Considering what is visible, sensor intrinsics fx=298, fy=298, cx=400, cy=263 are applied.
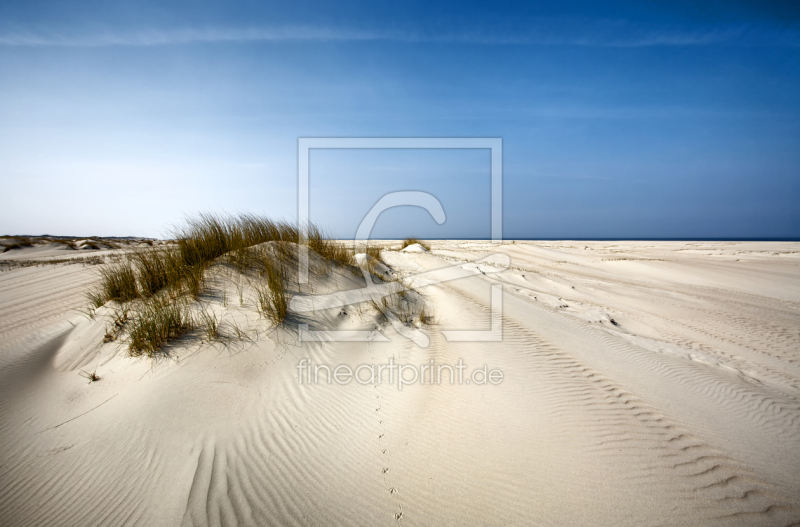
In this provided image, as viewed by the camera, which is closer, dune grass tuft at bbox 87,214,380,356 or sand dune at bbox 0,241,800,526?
sand dune at bbox 0,241,800,526

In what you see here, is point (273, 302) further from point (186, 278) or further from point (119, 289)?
point (119, 289)

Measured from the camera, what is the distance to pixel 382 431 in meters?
2.52

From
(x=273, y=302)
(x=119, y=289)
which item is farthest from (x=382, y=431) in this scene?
(x=119, y=289)

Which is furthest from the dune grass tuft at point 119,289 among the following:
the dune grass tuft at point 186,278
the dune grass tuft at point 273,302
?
the dune grass tuft at point 273,302

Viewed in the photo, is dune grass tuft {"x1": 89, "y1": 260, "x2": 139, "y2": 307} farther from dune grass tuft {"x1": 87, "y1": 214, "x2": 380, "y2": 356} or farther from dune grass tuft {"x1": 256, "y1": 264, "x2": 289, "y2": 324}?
dune grass tuft {"x1": 256, "y1": 264, "x2": 289, "y2": 324}

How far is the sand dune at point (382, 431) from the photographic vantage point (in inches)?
72.8

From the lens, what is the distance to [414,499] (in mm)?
1915

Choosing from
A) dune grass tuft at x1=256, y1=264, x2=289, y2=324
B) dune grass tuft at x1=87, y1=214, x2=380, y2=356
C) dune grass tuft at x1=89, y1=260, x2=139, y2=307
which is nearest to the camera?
dune grass tuft at x1=87, y1=214, x2=380, y2=356

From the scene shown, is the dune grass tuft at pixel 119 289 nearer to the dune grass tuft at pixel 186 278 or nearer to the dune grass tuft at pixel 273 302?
the dune grass tuft at pixel 186 278

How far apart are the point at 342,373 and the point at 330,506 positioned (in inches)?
60.9

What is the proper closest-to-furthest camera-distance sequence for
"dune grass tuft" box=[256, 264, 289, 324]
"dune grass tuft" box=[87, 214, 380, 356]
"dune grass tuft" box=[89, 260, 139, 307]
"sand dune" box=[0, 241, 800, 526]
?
"sand dune" box=[0, 241, 800, 526] → "dune grass tuft" box=[87, 214, 380, 356] → "dune grass tuft" box=[256, 264, 289, 324] → "dune grass tuft" box=[89, 260, 139, 307]

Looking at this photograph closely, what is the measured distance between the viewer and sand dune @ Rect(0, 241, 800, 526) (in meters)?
1.85

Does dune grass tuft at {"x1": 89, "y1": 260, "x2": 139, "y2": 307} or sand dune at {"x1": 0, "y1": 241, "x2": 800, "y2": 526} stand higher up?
dune grass tuft at {"x1": 89, "y1": 260, "x2": 139, "y2": 307}

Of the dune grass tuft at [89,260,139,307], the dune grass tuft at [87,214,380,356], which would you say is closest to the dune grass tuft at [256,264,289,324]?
the dune grass tuft at [87,214,380,356]
